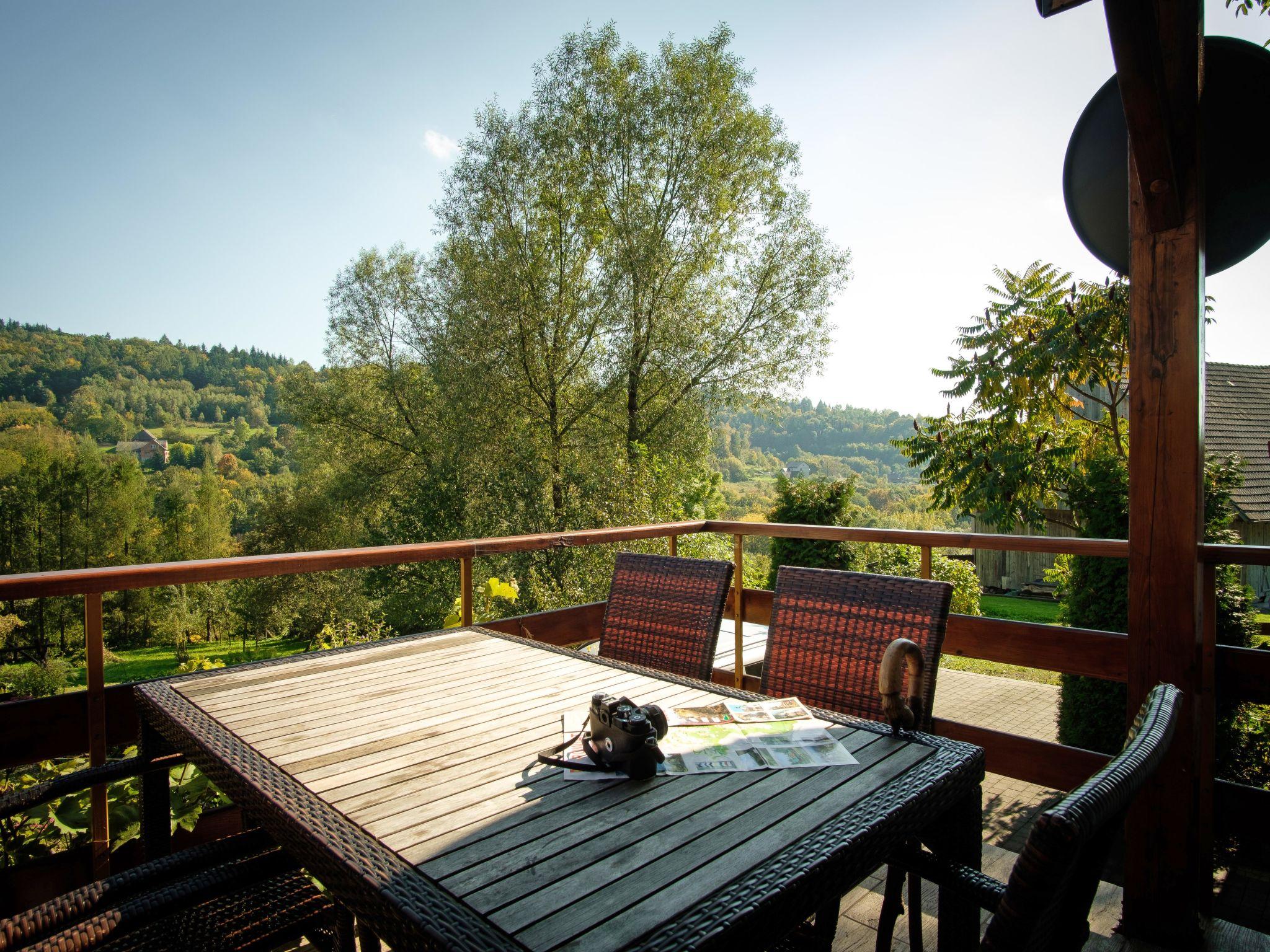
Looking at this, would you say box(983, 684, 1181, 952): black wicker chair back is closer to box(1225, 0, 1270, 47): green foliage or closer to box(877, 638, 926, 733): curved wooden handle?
box(877, 638, 926, 733): curved wooden handle

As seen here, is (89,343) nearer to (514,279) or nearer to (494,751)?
(514,279)

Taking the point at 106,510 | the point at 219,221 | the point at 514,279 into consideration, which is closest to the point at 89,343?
the point at 106,510

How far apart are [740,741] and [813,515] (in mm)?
5878

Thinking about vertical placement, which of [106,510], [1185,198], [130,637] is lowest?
[130,637]

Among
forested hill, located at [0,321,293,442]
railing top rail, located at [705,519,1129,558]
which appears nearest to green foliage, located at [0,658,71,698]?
forested hill, located at [0,321,293,442]

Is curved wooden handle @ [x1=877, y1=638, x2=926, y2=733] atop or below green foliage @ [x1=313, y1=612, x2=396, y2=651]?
atop

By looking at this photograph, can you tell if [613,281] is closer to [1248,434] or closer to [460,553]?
[460,553]

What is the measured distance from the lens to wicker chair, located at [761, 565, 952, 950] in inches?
63.9

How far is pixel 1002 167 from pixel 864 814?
8.41m

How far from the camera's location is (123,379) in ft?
90.3

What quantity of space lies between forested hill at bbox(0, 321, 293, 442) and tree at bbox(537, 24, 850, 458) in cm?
1742

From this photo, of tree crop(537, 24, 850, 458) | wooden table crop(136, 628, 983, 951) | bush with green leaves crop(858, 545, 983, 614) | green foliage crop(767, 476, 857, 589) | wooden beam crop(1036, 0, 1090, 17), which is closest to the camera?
wooden table crop(136, 628, 983, 951)

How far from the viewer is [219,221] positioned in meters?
20.5

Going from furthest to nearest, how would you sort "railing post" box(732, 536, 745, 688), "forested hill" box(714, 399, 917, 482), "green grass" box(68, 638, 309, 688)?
"green grass" box(68, 638, 309, 688), "forested hill" box(714, 399, 917, 482), "railing post" box(732, 536, 745, 688)
